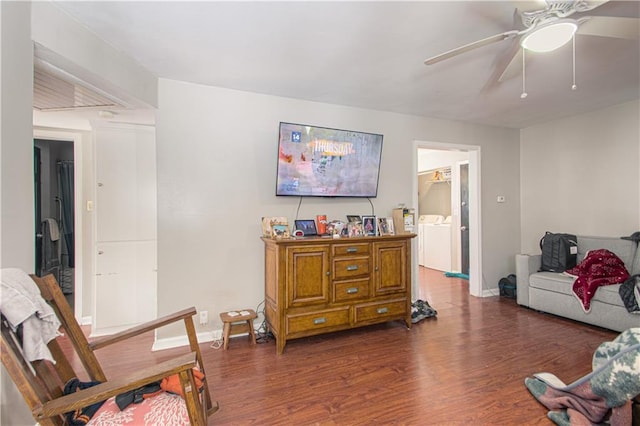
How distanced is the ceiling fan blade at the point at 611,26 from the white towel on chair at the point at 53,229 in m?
5.61

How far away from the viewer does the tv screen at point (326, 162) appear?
310cm

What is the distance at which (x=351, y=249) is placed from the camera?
2936 millimetres

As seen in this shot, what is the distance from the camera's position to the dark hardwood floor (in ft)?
6.08

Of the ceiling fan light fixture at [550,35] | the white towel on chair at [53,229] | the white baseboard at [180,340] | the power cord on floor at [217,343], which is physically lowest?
the power cord on floor at [217,343]

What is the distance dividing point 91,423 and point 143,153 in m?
2.73

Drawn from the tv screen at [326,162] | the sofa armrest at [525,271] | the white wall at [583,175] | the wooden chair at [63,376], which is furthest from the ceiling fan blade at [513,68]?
the wooden chair at [63,376]

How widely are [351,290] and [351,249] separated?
403 mm

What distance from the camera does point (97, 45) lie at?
83.2 inches

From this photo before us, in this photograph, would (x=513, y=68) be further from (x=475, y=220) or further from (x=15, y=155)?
(x=15, y=155)

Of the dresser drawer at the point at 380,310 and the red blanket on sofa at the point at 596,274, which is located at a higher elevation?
the red blanket on sofa at the point at 596,274

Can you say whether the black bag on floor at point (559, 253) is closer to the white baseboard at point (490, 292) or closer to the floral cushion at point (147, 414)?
the white baseboard at point (490, 292)

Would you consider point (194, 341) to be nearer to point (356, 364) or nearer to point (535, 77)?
point (356, 364)

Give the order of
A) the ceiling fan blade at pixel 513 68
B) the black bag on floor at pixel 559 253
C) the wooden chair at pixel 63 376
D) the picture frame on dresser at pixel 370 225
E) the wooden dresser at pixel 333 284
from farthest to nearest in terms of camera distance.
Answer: the black bag on floor at pixel 559 253 → the picture frame on dresser at pixel 370 225 → the wooden dresser at pixel 333 284 → the ceiling fan blade at pixel 513 68 → the wooden chair at pixel 63 376

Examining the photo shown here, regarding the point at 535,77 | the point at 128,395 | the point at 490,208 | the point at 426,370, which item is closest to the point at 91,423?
the point at 128,395
